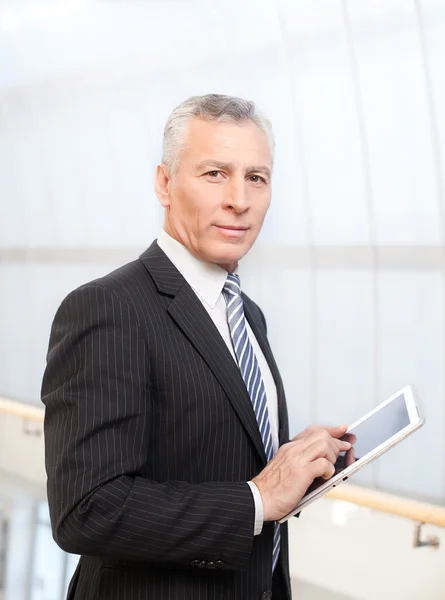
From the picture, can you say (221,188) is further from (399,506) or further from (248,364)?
(399,506)

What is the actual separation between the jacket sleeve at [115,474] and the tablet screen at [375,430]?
25 centimetres

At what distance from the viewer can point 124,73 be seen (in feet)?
21.1

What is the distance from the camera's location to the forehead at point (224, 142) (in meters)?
2.04

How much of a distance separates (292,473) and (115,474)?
382 mm

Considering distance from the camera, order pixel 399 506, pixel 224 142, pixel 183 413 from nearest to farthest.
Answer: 1. pixel 183 413
2. pixel 224 142
3. pixel 399 506

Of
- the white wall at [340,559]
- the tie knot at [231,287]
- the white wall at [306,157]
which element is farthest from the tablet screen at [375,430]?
the white wall at [306,157]

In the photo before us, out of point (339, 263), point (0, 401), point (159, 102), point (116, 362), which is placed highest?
point (159, 102)

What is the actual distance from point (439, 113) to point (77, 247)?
3812mm

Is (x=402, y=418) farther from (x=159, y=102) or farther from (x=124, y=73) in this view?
(x=124, y=73)

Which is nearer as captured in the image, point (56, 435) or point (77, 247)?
point (56, 435)

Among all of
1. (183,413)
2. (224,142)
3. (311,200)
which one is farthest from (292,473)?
(311,200)

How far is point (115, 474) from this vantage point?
1777 mm

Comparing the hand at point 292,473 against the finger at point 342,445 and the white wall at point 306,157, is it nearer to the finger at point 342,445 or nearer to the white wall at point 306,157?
the finger at point 342,445

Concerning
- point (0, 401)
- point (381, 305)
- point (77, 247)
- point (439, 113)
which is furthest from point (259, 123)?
point (77, 247)
